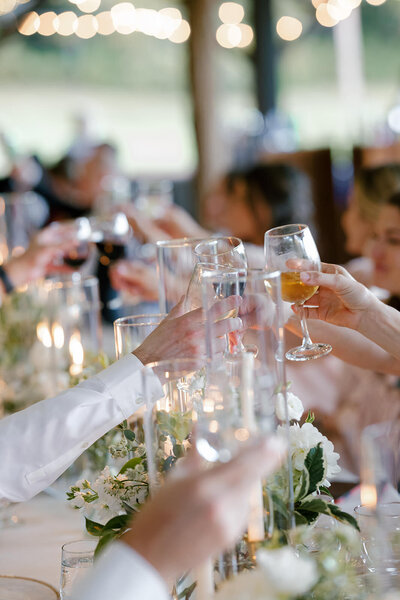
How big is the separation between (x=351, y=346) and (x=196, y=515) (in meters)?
0.92

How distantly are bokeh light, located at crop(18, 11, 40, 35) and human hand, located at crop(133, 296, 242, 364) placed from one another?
6726 millimetres

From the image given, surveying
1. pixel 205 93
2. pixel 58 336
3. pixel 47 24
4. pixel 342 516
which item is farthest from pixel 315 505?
pixel 47 24

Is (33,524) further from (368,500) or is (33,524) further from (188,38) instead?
(188,38)

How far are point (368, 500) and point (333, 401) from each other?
2.05m

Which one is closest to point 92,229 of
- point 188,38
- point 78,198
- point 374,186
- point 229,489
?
point 374,186

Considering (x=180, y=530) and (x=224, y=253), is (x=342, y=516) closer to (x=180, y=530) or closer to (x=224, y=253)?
(x=180, y=530)

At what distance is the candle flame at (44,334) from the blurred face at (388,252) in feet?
3.32

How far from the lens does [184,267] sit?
1.50 m

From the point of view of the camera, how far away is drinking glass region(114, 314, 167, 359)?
1189 millimetres

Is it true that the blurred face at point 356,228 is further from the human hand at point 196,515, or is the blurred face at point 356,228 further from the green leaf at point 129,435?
the human hand at point 196,515

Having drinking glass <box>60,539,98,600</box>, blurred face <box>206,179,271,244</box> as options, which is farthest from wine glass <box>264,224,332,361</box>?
blurred face <box>206,179,271,244</box>

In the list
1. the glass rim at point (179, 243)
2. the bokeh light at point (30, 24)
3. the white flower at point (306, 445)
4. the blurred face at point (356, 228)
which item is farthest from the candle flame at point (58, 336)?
the bokeh light at point (30, 24)

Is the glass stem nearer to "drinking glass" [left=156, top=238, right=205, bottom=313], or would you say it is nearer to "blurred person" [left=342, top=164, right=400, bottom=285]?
"drinking glass" [left=156, top=238, right=205, bottom=313]

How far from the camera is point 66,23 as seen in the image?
23.9 ft
